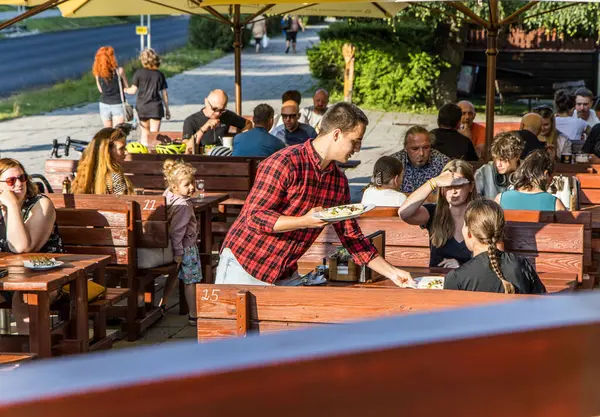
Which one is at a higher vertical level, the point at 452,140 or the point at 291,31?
the point at 291,31

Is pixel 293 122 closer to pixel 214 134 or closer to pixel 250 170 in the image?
pixel 214 134

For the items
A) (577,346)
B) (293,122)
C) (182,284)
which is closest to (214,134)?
(293,122)

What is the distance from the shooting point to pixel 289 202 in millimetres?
4363

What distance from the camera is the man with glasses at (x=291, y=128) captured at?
10.9m

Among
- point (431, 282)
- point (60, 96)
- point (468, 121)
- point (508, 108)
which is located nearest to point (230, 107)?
point (60, 96)

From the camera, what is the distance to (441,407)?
34.8 inches

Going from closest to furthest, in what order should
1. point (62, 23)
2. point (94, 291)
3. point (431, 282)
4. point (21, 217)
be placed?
1. point (431, 282)
2. point (21, 217)
3. point (94, 291)
4. point (62, 23)

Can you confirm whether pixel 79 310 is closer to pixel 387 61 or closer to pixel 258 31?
pixel 387 61

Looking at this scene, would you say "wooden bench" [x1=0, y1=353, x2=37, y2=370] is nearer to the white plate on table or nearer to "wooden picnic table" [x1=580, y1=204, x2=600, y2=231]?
the white plate on table

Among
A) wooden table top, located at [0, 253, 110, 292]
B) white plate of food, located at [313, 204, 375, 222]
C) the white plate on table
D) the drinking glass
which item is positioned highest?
white plate of food, located at [313, 204, 375, 222]

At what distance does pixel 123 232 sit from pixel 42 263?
1207 mm

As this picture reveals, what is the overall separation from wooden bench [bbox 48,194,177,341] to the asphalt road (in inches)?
852

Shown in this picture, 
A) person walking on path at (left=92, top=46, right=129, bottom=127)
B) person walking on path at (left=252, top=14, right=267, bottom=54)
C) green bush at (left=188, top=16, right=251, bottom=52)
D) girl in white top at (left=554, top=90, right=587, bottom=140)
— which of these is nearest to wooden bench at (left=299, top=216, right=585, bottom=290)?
girl in white top at (left=554, top=90, right=587, bottom=140)

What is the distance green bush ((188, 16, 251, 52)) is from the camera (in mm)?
40125
